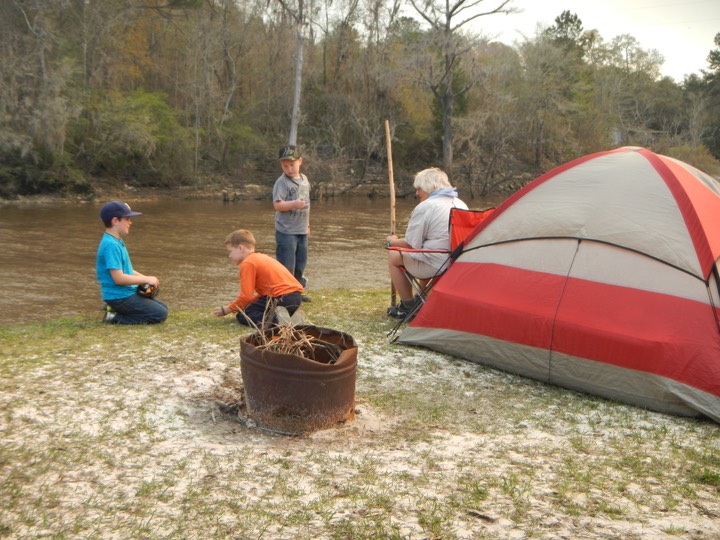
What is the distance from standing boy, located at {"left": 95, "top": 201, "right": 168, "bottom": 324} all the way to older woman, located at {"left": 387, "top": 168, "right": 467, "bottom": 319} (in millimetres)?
2443

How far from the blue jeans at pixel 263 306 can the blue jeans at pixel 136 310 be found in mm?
Answer: 829

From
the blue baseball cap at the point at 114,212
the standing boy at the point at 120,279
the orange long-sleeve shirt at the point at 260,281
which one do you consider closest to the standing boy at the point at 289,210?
the orange long-sleeve shirt at the point at 260,281

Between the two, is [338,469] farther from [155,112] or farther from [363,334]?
[155,112]

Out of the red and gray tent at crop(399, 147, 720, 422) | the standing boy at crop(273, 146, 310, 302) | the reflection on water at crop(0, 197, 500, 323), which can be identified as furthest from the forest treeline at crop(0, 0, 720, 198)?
the red and gray tent at crop(399, 147, 720, 422)

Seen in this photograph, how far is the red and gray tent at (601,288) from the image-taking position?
5031 millimetres

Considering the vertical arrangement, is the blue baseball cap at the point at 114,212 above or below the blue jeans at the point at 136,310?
above

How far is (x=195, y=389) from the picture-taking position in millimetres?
5043

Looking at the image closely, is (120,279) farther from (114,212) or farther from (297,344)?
(297,344)

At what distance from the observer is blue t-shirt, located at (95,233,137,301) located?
6688 millimetres

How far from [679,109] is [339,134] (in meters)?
35.5

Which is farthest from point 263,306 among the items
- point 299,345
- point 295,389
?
point 295,389

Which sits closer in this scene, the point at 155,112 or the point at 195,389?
the point at 195,389

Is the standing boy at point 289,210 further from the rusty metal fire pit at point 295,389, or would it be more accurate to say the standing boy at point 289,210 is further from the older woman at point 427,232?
the rusty metal fire pit at point 295,389

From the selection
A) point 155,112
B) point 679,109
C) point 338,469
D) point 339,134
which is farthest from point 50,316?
point 679,109
